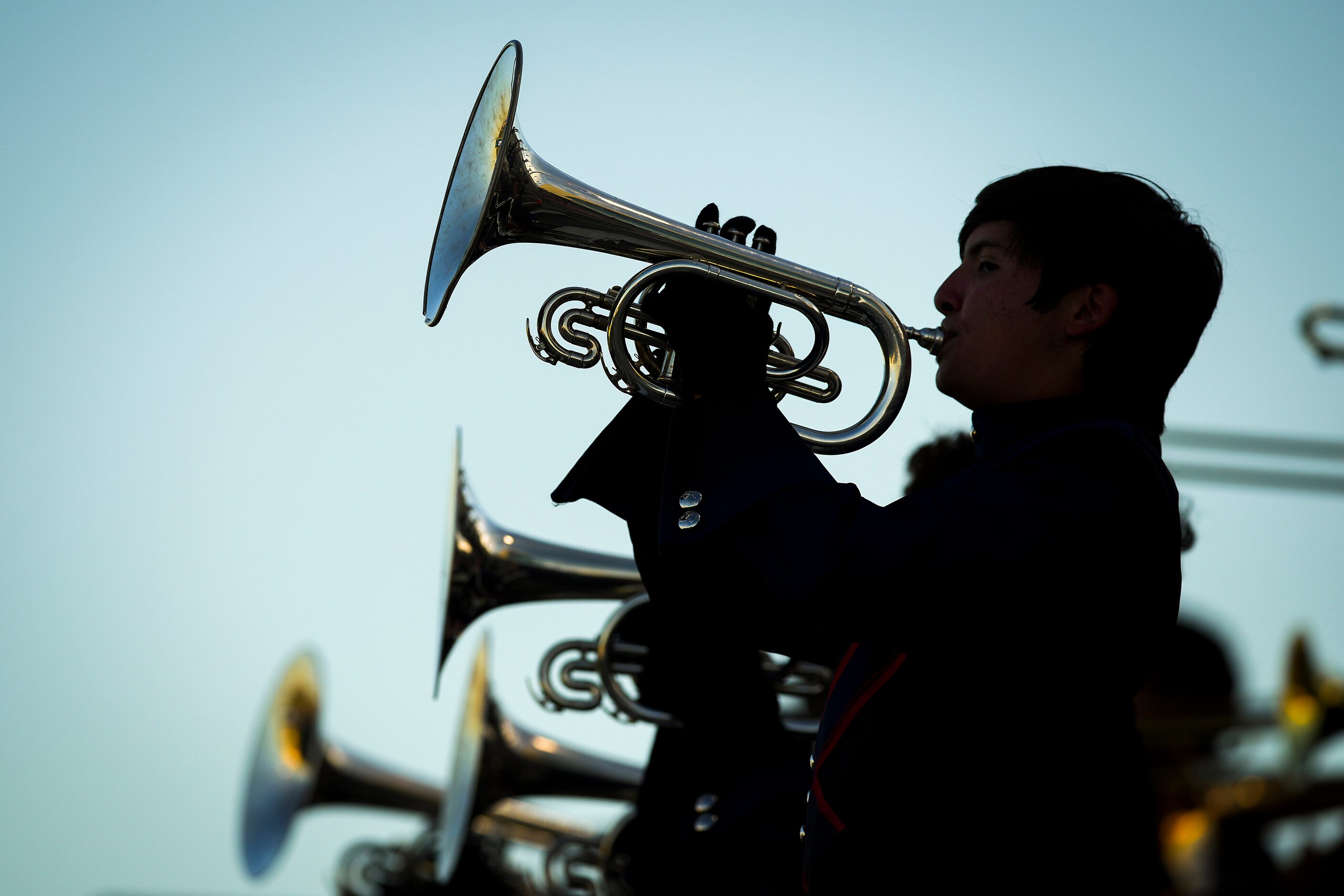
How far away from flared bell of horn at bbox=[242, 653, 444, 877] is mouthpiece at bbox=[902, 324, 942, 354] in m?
6.79

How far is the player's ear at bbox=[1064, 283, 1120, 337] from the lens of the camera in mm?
1930

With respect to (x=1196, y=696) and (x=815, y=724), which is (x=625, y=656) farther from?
(x=1196, y=696)

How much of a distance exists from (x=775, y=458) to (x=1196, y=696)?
48.8ft

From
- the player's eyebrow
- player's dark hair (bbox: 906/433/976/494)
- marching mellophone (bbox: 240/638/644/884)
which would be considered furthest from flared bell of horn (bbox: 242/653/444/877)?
the player's eyebrow

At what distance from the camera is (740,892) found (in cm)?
320

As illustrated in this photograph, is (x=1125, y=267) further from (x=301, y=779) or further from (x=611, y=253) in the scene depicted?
(x=301, y=779)

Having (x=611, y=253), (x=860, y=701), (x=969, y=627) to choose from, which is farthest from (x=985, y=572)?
(x=611, y=253)

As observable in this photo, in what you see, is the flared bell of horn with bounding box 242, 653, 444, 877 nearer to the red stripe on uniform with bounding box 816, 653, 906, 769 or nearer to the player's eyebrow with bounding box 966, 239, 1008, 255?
the red stripe on uniform with bounding box 816, 653, 906, 769

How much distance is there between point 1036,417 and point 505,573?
311cm

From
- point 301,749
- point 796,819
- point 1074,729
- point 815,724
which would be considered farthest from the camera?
point 301,749

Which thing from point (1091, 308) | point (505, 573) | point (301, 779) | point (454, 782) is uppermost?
point (1091, 308)

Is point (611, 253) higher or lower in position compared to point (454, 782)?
higher

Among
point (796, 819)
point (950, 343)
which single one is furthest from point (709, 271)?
point (796, 819)

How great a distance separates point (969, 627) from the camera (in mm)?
1526
